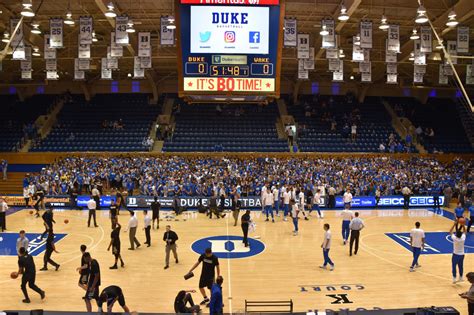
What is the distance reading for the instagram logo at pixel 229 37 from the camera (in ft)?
34.6

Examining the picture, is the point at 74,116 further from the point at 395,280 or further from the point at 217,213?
the point at 395,280

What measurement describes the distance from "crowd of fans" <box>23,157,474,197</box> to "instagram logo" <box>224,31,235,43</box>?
1455 centimetres

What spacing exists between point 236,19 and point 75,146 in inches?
1045

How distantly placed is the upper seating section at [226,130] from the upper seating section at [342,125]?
8.18 feet

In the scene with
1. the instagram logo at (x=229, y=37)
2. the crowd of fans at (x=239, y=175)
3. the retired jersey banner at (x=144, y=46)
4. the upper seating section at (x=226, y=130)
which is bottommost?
the crowd of fans at (x=239, y=175)

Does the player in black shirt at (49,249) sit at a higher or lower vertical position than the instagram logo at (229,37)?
lower

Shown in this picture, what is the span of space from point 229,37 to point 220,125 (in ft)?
87.0

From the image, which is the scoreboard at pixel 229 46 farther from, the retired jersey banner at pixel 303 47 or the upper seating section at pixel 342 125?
the upper seating section at pixel 342 125

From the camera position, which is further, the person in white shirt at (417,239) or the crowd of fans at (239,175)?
the crowd of fans at (239,175)

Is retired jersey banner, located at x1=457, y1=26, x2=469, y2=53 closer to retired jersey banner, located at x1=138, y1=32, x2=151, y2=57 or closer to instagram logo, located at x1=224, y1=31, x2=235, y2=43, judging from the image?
instagram logo, located at x1=224, y1=31, x2=235, y2=43

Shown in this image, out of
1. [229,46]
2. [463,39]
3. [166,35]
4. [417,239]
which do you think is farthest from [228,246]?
[463,39]

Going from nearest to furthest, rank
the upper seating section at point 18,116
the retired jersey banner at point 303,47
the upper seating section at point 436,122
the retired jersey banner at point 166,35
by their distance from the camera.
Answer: the retired jersey banner at point 166,35, the retired jersey banner at point 303,47, the upper seating section at point 18,116, the upper seating section at point 436,122

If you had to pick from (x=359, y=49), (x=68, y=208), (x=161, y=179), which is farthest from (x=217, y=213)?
(x=359, y=49)

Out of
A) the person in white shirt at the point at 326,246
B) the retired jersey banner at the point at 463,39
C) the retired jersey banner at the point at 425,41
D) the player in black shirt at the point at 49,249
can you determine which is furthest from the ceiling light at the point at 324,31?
the player in black shirt at the point at 49,249
